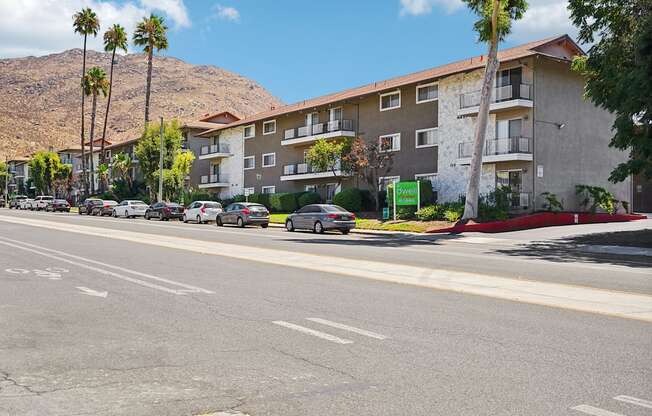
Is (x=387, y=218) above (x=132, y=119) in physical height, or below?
below

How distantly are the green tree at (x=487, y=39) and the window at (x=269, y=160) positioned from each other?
2698 cm

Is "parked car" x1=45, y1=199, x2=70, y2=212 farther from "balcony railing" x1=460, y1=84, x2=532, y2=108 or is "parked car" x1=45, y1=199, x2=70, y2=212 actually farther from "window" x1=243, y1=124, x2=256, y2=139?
"balcony railing" x1=460, y1=84, x2=532, y2=108

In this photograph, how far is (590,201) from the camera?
3781 centimetres

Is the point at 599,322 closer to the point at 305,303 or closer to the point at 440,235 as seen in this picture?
the point at 305,303

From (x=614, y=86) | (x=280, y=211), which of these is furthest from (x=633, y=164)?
(x=280, y=211)

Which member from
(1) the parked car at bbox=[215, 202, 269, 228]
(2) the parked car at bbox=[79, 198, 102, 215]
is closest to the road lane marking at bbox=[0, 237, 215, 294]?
(1) the parked car at bbox=[215, 202, 269, 228]

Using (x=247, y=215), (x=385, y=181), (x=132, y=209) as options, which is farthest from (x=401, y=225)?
(x=132, y=209)

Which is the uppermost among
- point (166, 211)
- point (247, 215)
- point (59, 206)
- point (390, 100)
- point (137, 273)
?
point (390, 100)

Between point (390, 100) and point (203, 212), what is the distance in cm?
1465

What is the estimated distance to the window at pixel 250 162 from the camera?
196ft

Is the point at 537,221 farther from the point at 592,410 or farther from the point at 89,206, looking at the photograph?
the point at 89,206

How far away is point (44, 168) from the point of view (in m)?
99.4

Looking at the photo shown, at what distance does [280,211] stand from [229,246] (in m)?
31.2

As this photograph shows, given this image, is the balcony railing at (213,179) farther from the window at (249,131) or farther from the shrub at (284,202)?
the shrub at (284,202)
